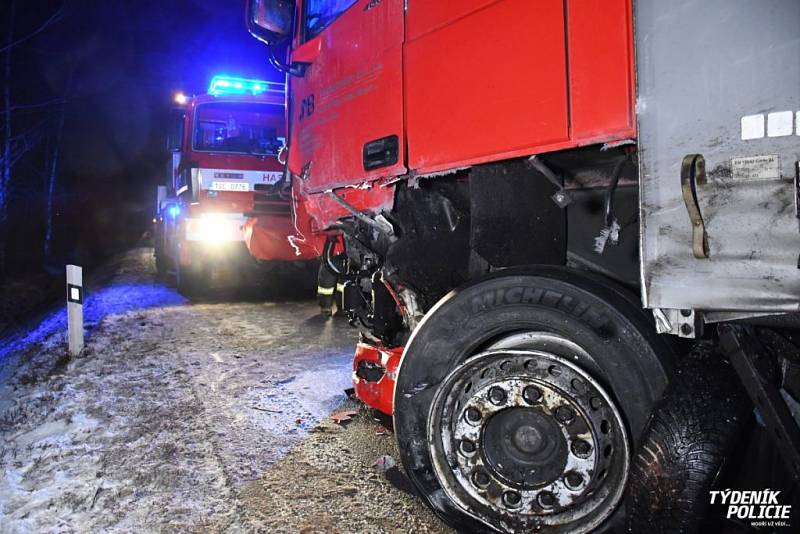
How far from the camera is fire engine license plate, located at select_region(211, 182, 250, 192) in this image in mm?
8992

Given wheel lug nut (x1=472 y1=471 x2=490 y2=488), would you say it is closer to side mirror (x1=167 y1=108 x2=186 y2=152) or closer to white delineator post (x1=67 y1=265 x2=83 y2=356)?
white delineator post (x1=67 y1=265 x2=83 y2=356)

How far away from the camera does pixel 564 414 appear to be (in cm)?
207

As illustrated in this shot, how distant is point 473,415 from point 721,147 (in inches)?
54.5

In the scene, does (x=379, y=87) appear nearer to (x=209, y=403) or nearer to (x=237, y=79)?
(x=209, y=403)

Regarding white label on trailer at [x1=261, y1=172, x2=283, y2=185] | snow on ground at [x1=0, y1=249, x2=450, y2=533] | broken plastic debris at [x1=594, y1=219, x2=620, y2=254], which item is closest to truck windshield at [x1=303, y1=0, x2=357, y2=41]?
broken plastic debris at [x1=594, y1=219, x2=620, y2=254]

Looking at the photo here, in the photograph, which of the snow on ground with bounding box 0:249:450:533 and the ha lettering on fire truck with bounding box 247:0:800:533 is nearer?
the ha lettering on fire truck with bounding box 247:0:800:533

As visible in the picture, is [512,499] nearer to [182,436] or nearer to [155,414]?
[182,436]

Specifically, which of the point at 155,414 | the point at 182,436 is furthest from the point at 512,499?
the point at 155,414

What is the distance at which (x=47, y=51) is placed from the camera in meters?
19.8

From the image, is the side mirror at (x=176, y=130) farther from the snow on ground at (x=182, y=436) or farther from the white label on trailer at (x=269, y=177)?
the snow on ground at (x=182, y=436)

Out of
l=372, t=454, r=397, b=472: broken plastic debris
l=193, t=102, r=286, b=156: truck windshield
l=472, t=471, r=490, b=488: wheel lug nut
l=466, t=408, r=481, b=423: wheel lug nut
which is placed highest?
l=193, t=102, r=286, b=156: truck windshield

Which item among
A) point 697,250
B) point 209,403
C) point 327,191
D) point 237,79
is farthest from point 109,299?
point 697,250

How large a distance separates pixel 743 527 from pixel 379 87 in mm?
2642

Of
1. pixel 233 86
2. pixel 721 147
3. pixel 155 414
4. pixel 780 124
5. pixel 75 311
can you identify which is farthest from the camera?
pixel 233 86
